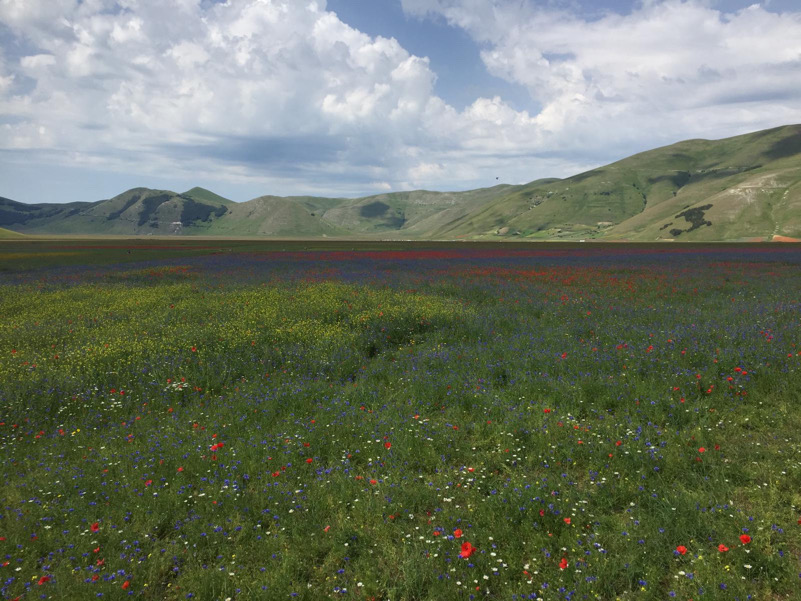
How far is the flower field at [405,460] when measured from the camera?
458 centimetres

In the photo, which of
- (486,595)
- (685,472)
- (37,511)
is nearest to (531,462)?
(685,472)

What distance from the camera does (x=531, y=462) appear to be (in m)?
6.63

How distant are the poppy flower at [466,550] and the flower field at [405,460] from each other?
35mm

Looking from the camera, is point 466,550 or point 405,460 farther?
point 405,460

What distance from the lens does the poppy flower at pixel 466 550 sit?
4551 millimetres

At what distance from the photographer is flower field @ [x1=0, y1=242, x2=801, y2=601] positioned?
4578 millimetres

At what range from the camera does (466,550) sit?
4598mm

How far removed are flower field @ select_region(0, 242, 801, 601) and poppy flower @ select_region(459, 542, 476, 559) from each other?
35mm

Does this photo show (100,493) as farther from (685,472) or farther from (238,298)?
(238,298)

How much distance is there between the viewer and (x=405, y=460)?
269 inches

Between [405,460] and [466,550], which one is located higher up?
[466,550]

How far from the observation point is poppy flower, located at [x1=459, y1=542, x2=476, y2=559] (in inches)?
179

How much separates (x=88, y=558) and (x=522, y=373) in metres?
8.32

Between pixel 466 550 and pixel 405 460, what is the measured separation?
234cm
